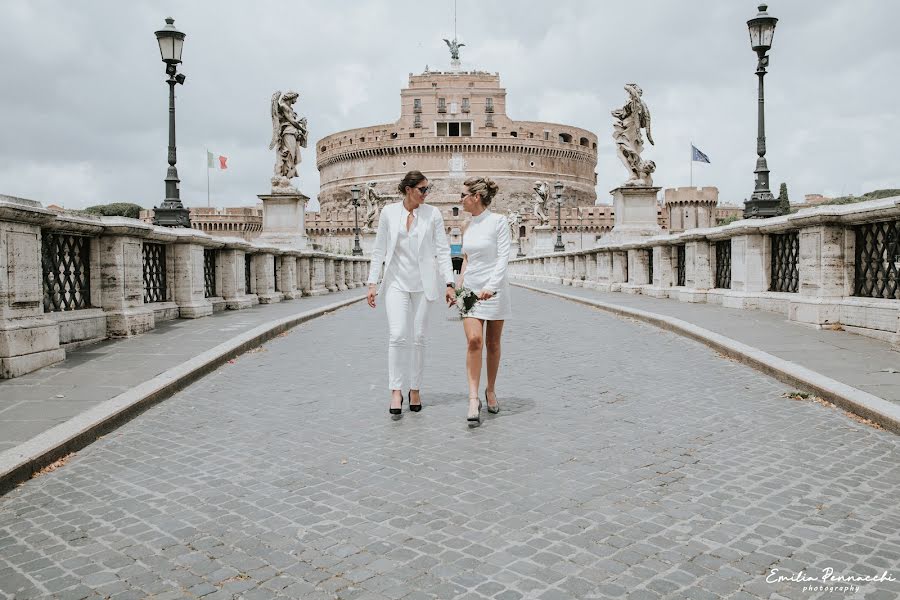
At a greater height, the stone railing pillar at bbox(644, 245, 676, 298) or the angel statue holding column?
the angel statue holding column

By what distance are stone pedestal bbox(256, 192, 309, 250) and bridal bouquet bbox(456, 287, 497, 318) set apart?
1815cm

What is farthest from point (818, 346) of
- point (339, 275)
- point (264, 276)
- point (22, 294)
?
point (339, 275)

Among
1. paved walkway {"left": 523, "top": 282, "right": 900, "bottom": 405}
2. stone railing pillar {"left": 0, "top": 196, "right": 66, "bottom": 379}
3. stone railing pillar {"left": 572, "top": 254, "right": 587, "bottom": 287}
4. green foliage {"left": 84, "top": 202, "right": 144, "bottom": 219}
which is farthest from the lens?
green foliage {"left": 84, "top": 202, "right": 144, "bottom": 219}

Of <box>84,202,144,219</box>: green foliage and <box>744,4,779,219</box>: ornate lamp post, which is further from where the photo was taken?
<box>84,202,144,219</box>: green foliage

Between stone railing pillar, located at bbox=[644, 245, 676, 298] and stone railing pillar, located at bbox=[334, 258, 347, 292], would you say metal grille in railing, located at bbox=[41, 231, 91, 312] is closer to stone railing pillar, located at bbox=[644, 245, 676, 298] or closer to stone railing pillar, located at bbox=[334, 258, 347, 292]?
stone railing pillar, located at bbox=[644, 245, 676, 298]

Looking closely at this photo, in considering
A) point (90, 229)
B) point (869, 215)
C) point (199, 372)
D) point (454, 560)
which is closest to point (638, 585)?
point (454, 560)

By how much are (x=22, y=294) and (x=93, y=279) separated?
7.63 ft

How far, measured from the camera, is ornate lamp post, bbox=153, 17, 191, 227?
13.8m

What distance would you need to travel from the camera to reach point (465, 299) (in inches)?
201

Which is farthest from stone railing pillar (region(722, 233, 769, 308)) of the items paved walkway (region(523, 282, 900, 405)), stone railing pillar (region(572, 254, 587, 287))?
stone railing pillar (region(572, 254, 587, 287))

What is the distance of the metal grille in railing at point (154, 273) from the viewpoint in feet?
34.8

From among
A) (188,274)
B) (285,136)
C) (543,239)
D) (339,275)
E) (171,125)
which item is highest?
(285,136)

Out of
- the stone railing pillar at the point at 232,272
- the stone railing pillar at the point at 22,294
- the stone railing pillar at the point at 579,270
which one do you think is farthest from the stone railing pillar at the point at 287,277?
the stone railing pillar at the point at 22,294

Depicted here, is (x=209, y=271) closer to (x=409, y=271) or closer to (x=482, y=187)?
(x=409, y=271)
